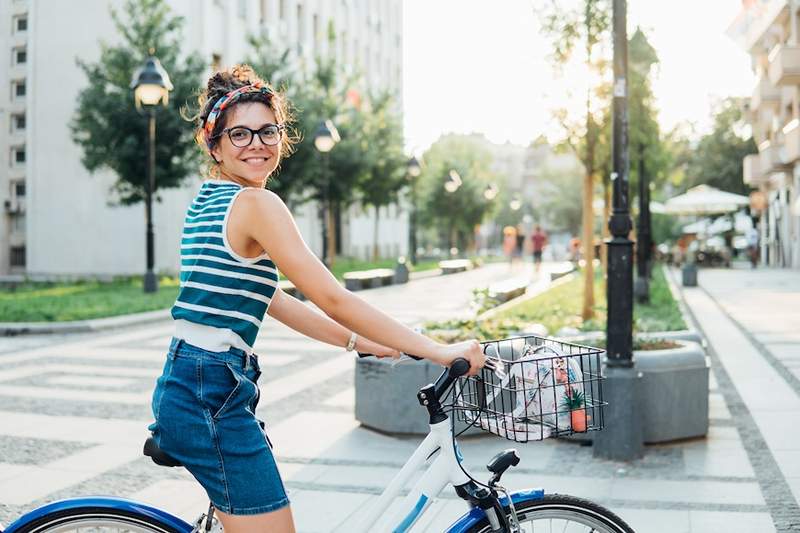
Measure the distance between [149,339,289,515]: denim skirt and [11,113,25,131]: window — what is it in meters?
33.1

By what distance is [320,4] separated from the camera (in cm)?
4634

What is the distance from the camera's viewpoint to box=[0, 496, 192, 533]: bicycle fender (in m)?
2.42

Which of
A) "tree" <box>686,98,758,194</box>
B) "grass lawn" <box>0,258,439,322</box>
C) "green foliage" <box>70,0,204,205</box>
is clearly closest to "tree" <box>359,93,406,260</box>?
"green foliage" <box>70,0,204,205</box>

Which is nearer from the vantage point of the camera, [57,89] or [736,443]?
[736,443]

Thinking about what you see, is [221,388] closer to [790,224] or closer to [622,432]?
[622,432]

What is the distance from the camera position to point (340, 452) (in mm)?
6422

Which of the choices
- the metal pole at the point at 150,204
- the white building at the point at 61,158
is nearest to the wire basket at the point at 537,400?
the metal pole at the point at 150,204

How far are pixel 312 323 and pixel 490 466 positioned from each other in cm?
68

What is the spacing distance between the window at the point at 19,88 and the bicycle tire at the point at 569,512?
108ft

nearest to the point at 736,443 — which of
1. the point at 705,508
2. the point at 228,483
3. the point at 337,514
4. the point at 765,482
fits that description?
the point at 765,482

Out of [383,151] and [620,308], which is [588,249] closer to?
[620,308]

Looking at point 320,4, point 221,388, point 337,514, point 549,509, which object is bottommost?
point 337,514

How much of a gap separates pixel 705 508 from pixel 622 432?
3.36 feet

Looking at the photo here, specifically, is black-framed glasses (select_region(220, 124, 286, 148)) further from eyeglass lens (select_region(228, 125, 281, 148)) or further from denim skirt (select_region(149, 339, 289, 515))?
denim skirt (select_region(149, 339, 289, 515))
